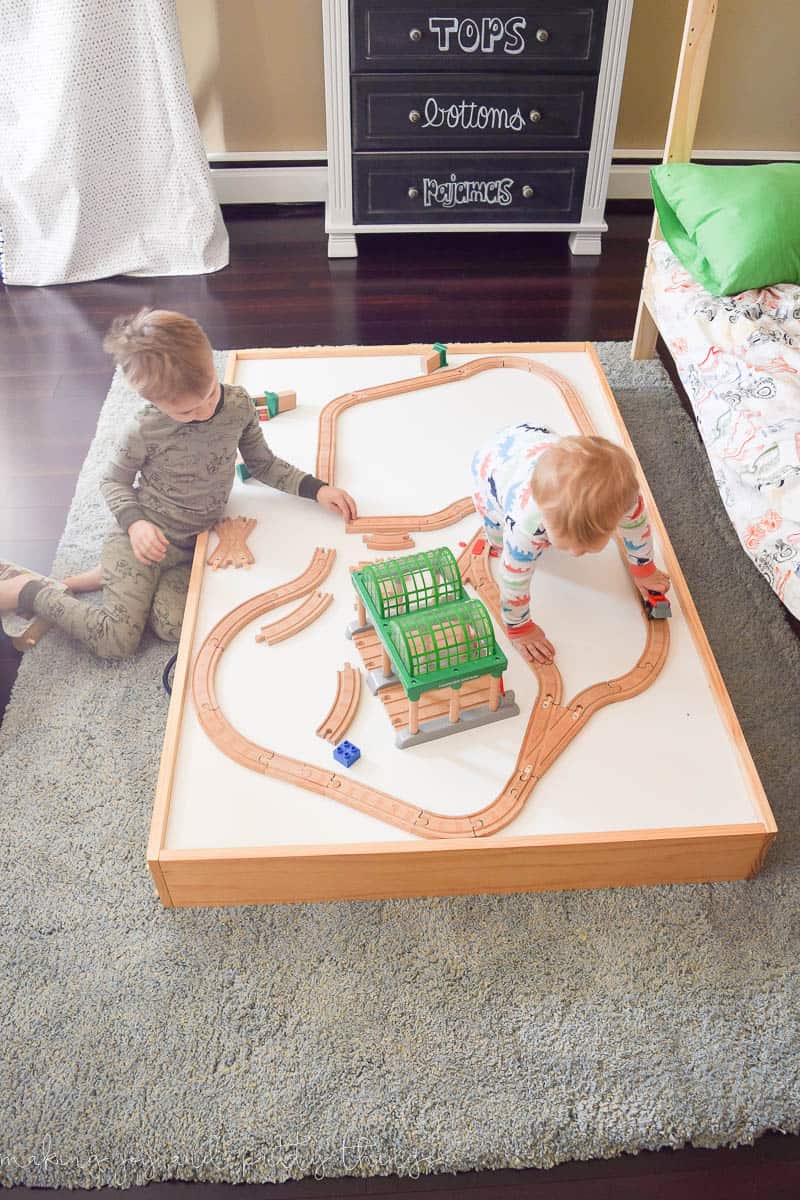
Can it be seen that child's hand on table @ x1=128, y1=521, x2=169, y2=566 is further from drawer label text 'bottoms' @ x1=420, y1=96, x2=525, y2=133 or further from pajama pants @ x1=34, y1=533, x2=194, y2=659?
drawer label text 'bottoms' @ x1=420, y1=96, x2=525, y2=133

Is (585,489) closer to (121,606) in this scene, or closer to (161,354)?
(161,354)

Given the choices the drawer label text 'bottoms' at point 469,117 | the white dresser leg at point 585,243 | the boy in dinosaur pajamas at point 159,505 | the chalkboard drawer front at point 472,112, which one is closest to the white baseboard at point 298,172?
the white dresser leg at point 585,243

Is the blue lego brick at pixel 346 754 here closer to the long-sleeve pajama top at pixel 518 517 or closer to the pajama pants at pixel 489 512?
the long-sleeve pajama top at pixel 518 517

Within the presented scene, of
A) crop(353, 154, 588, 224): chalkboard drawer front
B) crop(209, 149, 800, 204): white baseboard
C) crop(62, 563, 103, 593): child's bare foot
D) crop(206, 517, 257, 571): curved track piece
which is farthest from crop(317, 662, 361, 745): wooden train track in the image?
crop(209, 149, 800, 204): white baseboard

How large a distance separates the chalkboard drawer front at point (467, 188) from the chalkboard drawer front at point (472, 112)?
0.04m

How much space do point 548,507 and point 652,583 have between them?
0.39 m

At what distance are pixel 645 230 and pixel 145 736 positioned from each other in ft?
7.74

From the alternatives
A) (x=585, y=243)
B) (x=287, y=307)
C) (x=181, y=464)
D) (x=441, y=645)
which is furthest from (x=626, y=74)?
(x=441, y=645)

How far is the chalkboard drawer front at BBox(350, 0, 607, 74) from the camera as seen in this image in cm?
259

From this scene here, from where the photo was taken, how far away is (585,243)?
9.94ft

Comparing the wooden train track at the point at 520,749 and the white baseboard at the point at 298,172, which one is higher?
the white baseboard at the point at 298,172

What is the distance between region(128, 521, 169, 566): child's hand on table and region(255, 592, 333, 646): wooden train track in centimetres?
24

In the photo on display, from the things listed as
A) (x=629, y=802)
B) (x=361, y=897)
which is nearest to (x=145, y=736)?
(x=361, y=897)

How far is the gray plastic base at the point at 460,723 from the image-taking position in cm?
156
